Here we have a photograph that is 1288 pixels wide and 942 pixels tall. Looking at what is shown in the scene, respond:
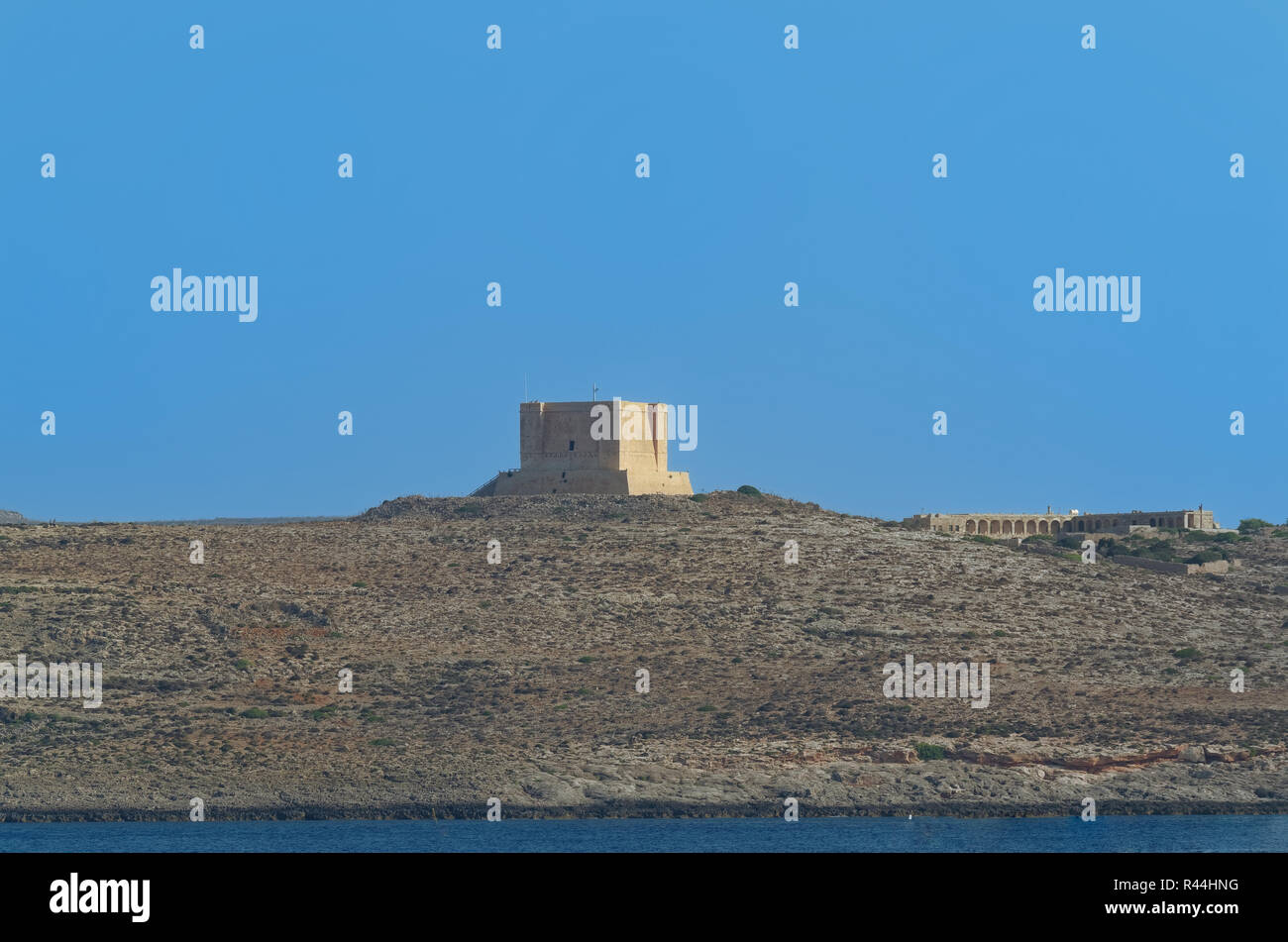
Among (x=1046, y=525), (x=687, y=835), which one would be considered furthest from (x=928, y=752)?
(x=1046, y=525)

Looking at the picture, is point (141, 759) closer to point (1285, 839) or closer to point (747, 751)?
point (747, 751)

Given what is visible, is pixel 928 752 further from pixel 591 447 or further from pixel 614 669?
pixel 591 447

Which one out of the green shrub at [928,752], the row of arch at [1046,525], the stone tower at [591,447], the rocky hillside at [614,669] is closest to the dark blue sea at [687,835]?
the rocky hillside at [614,669]

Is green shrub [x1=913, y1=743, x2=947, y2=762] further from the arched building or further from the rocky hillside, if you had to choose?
the arched building

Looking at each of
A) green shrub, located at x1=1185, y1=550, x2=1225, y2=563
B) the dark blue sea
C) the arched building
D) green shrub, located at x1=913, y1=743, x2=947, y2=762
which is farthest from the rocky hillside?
the arched building
